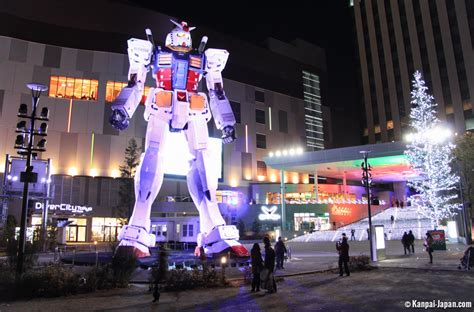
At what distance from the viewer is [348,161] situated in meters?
52.4

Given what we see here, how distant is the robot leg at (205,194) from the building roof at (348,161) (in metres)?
32.8

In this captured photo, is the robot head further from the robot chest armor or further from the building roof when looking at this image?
the building roof

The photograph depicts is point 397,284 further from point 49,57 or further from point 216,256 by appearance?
point 49,57

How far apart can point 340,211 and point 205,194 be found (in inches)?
1601

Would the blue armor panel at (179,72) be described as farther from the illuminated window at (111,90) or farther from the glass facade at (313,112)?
the glass facade at (313,112)

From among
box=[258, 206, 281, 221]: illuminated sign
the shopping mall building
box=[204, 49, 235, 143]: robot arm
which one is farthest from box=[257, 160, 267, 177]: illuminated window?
box=[204, 49, 235, 143]: robot arm

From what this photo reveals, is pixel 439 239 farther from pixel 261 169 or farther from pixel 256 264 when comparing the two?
pixel 261 169

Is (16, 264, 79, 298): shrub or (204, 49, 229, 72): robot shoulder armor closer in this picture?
(16, 264, 79, 298): shrub

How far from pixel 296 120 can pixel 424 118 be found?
3444cm

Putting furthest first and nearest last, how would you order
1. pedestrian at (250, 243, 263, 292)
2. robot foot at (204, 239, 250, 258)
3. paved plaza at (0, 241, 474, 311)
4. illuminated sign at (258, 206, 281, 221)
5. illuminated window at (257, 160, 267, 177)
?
illuminated window at (257, 160, 267, 177), illuminated sign at (258, 206, 281, 221), robot foot at (204, 239, 250, 258), pedestrian at (250, 243, 263, 292), paved plaza at (0, 241, 474, 311)

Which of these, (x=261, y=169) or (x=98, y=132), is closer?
(x=98, y=132)

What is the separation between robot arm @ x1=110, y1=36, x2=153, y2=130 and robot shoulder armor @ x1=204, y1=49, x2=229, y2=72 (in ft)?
8.59

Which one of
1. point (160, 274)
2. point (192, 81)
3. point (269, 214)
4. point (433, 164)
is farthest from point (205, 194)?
point (269, 214)

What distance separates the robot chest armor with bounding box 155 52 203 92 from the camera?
18.6 meters
